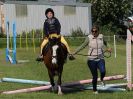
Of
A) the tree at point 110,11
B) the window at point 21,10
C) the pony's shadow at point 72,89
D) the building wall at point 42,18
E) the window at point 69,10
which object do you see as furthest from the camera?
the tree at point 110,11

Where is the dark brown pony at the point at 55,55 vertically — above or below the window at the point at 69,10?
below

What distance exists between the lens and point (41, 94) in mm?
14336

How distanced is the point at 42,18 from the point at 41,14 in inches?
19.4

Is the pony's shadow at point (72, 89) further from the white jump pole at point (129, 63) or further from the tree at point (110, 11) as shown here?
the tree at point (110, 11)

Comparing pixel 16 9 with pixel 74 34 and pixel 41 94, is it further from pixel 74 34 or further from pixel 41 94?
pixel 41 94

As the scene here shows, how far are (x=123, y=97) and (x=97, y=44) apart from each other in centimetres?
187

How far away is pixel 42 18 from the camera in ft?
202

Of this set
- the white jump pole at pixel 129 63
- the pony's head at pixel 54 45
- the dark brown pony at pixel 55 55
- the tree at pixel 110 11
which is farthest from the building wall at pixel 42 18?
the pony's head at pixel 54 45

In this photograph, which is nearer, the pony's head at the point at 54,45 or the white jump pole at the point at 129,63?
the pony's head at the point at 54,45

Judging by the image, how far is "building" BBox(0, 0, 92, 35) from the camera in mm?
61312

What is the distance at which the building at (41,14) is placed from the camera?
61.3m

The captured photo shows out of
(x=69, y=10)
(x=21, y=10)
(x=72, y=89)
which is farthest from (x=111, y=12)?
(x=72, y=89)

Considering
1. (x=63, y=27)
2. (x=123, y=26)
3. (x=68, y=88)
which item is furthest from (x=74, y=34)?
(x=68, y=88)

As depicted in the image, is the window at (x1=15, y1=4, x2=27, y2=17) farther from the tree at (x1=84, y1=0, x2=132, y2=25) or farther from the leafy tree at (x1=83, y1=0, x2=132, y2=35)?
the tree at (x1=84, y1=0, x2=132, y2=25)
